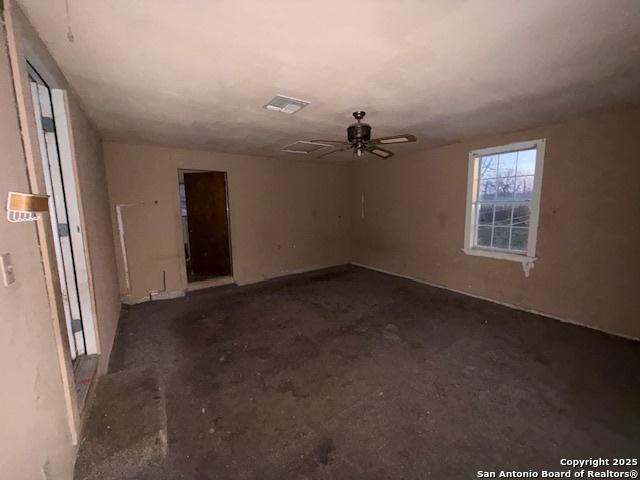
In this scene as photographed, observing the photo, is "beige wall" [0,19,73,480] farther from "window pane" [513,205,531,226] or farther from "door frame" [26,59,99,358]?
"window pane" [513,205,531,226]

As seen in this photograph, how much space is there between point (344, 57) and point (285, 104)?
0.85 metres

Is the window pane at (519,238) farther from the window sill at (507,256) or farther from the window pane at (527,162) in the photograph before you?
the window pane at (527,162)

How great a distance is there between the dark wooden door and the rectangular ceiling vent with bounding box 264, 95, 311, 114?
8.37 ft

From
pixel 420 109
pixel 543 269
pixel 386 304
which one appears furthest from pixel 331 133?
pixel 543 269


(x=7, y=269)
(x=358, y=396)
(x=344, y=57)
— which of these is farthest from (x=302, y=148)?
(x=7, y=269)

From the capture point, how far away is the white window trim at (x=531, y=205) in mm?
3166

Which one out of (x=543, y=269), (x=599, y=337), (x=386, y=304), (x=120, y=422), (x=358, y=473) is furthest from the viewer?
(x=386, y=304)

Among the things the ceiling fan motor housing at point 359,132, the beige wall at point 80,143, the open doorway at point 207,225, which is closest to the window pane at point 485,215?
the ceiling fan motor housing at point 359,132

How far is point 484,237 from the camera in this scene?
12.7 ft

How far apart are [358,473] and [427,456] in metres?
0.42

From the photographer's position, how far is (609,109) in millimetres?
2584

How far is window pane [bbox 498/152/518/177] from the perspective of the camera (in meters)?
3.46

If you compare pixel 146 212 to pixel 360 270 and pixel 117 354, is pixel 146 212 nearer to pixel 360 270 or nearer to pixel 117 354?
pixel 117 354

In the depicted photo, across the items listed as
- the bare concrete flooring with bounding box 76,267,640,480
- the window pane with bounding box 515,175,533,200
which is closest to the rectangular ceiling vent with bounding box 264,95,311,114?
the bare concrete flooring with bounding box 76,267,640,480
